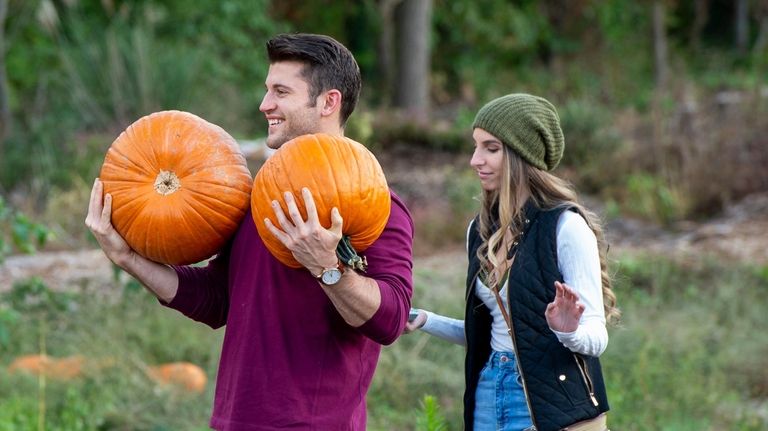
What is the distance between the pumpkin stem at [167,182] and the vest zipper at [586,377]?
51.2 inches

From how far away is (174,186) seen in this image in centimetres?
293

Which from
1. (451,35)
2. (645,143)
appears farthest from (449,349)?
(451,35)

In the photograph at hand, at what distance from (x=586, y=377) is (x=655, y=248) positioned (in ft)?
21.0

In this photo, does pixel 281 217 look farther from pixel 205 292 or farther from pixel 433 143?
pixel 433 143

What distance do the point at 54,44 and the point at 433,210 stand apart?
9326 millimetres

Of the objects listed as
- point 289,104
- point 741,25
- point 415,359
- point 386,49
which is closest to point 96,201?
point 289,104

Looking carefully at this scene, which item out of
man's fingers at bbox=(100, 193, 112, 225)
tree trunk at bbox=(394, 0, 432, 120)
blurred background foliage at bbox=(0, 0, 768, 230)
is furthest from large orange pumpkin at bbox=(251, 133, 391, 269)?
tree trunk at bbox=(394, 0, 432, 120)

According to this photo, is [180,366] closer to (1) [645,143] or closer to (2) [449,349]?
(2) [449,349]

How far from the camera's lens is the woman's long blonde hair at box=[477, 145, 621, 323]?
11.0 ft

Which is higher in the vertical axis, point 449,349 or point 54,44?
point 54,44

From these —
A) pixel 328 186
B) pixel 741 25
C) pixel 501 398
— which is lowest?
pixel 501 398

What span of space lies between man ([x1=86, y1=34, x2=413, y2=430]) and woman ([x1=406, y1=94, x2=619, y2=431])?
50 centimetres

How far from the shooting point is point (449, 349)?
21.9ft

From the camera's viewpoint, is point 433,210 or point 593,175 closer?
point 433,210
